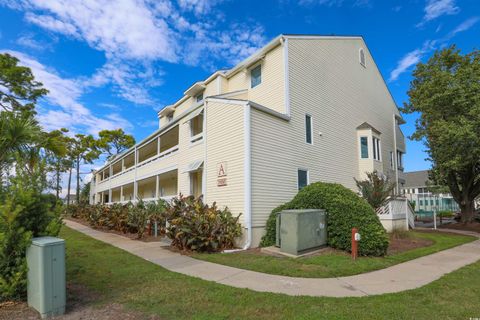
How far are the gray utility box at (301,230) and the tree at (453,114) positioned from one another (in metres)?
10.0

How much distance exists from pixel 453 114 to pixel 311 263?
47.0 ft

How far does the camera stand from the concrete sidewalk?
562cm

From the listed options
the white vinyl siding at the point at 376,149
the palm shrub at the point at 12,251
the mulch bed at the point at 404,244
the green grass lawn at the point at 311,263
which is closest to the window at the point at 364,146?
the white vinyl siding at the point at 376,149

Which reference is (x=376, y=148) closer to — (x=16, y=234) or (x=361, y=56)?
(x=361, y=56)

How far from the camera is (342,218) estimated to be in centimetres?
970

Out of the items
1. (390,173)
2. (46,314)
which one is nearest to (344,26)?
(390,173)

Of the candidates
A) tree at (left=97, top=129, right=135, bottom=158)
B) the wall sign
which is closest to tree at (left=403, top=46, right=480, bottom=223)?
the wall sign

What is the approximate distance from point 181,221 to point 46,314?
231 inches

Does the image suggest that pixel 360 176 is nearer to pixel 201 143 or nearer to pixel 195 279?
pixel 201 143

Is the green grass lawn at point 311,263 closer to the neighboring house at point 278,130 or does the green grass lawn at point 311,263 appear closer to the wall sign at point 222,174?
the neighboring house at point 278,130

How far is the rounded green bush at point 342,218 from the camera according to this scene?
29.4 feet

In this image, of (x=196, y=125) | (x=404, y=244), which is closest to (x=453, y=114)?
(x=404, y=244)

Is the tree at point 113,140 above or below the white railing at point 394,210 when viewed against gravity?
above

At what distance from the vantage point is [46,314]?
13.8 ft
